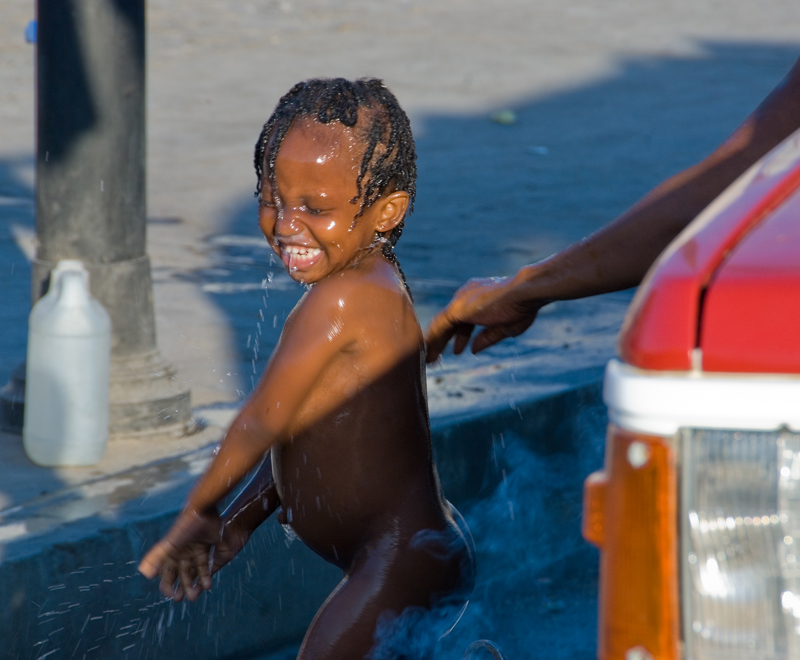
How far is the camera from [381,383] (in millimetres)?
2635

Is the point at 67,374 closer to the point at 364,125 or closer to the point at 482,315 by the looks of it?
the point at 482,315

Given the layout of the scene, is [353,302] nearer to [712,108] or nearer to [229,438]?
[229,438]

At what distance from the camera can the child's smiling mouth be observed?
2.60 m

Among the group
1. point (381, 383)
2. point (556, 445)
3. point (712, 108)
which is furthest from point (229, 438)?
point (712, 108)

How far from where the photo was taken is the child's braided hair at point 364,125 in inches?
102

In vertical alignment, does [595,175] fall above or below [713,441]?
below

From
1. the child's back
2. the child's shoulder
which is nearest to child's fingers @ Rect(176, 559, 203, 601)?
the child's back

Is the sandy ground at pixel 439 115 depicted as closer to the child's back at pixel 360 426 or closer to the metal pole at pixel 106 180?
the metal pole at pixel 106 180

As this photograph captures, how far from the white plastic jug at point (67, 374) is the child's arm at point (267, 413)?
4.91 ft

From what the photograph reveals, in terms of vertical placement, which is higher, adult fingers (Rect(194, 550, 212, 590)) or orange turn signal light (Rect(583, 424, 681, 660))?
orange turn signal light (Rect(583, 424, 681, 660))

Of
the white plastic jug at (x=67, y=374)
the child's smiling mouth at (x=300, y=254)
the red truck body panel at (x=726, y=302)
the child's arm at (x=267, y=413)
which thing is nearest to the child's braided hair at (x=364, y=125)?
the child's smiling mouth at (x=300, y=254)

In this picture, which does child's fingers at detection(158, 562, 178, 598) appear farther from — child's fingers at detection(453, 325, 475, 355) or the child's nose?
child's fingers at detection(453, 325, 475, 355)

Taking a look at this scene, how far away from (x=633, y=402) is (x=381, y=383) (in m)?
1.11

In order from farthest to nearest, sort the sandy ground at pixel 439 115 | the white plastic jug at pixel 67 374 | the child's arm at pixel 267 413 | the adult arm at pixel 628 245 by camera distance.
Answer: the sandy ground at pixel 439 115
the white plastic jug at pixel 67 374
the adult arm at pixel 628 245
the child's arm at pixel 267 413
